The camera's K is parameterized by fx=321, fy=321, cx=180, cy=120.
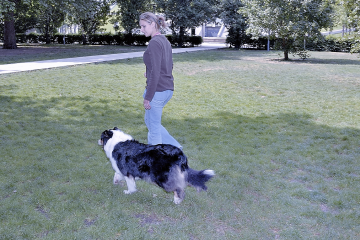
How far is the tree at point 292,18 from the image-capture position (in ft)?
66.9

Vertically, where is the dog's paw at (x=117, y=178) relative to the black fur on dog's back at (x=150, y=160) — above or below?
below

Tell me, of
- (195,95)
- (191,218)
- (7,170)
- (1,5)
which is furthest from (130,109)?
(1,5)

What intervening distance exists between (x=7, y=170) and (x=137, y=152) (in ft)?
7.68

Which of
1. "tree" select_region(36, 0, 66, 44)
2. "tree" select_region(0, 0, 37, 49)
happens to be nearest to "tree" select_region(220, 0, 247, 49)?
"tree" select_region(36, 0, 66, 44)

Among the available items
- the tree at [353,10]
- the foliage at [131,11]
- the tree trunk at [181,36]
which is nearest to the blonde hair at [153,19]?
the tree at [353,10]

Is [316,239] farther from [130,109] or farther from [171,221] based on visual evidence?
[130,109]

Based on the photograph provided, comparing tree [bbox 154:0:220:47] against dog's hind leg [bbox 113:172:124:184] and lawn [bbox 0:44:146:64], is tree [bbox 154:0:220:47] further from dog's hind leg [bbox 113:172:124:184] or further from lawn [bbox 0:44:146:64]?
dog's hind leg [bbox 113:172:124:184]

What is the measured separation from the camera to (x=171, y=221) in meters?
3.77

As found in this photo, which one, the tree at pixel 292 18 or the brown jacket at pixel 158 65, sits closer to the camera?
the brown jacket at pixel 158 65

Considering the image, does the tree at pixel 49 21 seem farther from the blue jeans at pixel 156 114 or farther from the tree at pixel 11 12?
the blue jeans at pixel 156 114

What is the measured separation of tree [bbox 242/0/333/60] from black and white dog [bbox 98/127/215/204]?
1872cm

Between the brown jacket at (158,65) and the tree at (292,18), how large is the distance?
59.6 ft

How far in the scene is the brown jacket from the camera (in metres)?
4.04

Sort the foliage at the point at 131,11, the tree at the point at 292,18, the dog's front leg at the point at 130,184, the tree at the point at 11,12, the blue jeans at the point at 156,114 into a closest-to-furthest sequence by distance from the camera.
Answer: the dog's front leg at the point at 130,184, the blue jeans at the point at 156,114, the tree at the point at 11,12, the tree at the point at 292,18, the foliage at the point at 131,11
